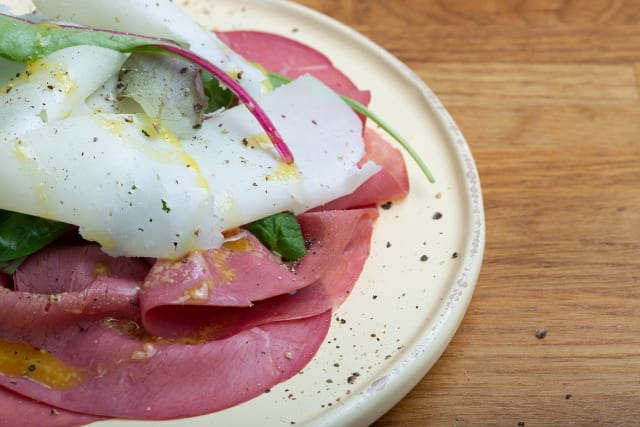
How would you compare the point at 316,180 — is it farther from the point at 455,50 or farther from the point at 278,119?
the point at 455,50

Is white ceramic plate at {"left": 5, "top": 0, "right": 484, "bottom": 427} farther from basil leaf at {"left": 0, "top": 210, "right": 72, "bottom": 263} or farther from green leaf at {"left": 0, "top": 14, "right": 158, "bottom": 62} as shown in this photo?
green leaf at {"left": 0, "top": 14, "right": 158, "bottom": 62}

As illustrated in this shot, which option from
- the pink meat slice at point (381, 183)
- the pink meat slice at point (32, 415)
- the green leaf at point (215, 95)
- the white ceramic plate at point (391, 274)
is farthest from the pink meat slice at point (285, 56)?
the pink meat slice at point (32, 415)

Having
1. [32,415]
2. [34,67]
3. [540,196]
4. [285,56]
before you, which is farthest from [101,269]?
[540,196]

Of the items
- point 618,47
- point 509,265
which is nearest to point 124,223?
point 509,265

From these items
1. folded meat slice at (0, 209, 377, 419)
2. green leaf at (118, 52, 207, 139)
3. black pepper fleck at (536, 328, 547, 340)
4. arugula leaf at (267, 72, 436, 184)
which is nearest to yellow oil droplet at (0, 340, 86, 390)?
folded meat slice at (0, 209, 377, 419)

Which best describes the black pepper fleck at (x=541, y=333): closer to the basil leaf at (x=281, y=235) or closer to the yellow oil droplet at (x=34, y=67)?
the basil leaf at (x=281, y=235)

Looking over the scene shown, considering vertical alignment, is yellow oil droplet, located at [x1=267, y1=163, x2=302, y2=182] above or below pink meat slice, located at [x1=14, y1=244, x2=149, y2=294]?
above
